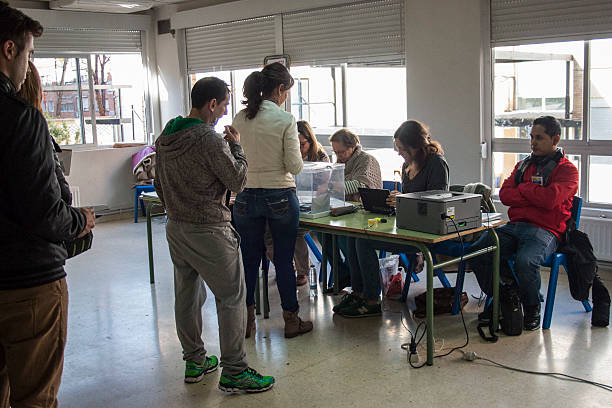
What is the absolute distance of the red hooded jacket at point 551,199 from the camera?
3812 mm

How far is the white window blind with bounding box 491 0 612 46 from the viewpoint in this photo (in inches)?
186

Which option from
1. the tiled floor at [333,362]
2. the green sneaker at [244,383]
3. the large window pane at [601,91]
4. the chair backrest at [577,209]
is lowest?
the tiled floor at [333,362]

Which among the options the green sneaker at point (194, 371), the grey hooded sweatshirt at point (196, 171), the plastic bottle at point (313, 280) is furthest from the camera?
the plastic bottle at point (313, 280)

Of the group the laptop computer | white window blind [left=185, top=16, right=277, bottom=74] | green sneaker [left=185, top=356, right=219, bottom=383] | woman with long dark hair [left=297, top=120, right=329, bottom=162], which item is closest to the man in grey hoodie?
green sneaker [left=185, top=356, right=219, bottom=383]

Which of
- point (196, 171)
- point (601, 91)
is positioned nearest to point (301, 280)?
point (196, 171)

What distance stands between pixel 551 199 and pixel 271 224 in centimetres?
164

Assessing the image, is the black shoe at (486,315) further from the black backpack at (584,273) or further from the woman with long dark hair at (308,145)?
the woman with long dark hair at (308,145)

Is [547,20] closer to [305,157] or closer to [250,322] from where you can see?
[305,157]

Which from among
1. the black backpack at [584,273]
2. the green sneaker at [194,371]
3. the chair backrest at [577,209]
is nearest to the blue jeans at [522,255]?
the black backpack at [584,273]

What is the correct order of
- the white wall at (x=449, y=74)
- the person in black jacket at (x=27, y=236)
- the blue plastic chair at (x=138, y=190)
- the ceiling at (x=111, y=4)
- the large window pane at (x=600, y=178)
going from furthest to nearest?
the blue plastic chair at (x=138, y=190)
the ceiling at (x=111, y=4)
the white wall at (x=449, y=74)
the large window pane at (x=600, y=178)
the person in black jacket at (x=27, y=236)

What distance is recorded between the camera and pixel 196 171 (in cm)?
286

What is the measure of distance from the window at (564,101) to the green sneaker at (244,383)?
323cm

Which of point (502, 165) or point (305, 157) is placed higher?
point (305, 157)

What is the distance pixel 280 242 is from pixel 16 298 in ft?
6.21
